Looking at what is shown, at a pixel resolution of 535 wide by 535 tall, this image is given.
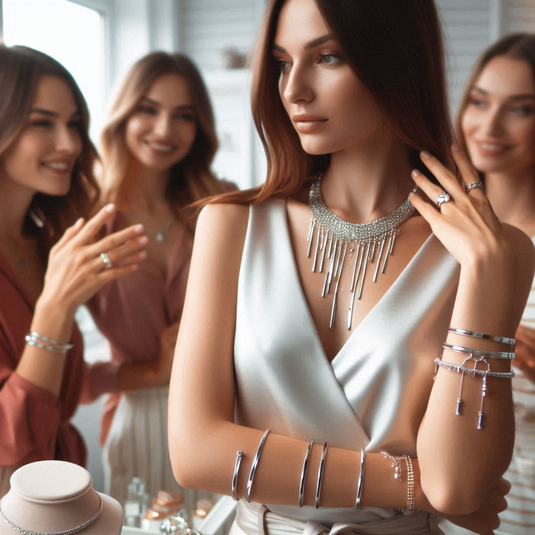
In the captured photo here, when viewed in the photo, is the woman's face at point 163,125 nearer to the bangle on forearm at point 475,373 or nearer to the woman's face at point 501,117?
the woman's face at point 501,117

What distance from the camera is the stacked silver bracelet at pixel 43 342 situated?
1226 millimetres

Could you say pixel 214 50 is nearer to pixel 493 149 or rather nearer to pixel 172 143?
pixel 172 143

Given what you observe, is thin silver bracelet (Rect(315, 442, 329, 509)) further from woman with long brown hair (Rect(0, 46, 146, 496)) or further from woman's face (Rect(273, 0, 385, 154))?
woman with long brown hair (Rect(0, 46, 146, 496))

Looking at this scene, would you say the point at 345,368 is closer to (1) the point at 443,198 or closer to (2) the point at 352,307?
(2) the point at 352,307

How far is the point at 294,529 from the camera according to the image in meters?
0.94

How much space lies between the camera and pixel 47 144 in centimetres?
124

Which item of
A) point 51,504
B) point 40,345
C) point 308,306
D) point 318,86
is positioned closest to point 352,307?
point 308,306

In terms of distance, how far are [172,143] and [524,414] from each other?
2.80 ft

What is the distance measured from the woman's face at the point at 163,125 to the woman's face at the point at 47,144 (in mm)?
112

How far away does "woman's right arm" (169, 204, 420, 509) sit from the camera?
0.85 meters

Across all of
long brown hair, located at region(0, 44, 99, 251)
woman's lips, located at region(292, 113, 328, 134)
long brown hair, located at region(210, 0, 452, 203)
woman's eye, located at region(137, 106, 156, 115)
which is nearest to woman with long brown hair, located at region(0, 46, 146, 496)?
long brown hair, located at region(0, 44, 99, 251)

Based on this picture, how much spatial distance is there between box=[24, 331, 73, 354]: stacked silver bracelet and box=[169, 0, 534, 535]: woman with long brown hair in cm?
45

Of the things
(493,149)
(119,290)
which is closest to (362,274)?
(493,149)

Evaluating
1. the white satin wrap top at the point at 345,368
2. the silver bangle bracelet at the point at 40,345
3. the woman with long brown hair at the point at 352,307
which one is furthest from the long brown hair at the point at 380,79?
the silver bangle bracelet at the point at 40,345
